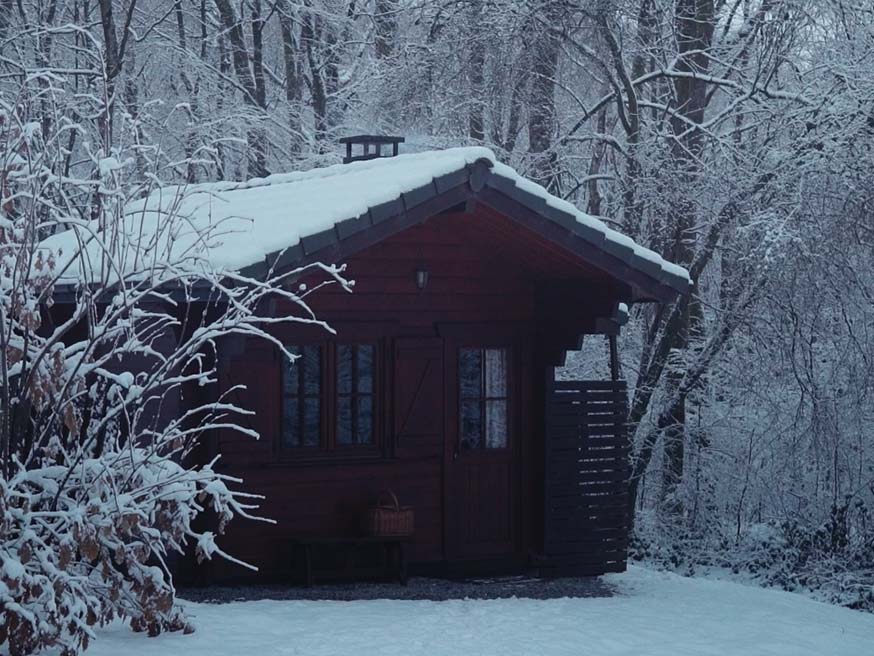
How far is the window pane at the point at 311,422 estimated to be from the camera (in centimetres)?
1107

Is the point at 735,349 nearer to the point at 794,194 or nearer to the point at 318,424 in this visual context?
the point at 794,194

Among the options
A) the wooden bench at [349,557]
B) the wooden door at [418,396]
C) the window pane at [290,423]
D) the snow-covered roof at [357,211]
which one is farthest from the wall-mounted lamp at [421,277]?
the wooden bench at [349,557]

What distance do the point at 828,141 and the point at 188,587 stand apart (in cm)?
750

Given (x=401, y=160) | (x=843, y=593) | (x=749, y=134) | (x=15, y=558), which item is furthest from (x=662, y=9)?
(x=15, y=558)

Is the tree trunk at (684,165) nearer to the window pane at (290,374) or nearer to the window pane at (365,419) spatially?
the window pane at (365,419)

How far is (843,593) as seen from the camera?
12.6 meters

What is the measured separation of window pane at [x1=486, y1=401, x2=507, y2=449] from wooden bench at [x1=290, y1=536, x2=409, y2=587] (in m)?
1.38

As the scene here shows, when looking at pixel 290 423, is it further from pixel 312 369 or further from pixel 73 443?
pixel 73 443

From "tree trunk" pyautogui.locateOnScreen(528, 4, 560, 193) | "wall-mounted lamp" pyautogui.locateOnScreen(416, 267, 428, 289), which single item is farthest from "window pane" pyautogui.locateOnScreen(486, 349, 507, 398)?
"tree trunk" pyautogui.locateOnScreen(528, 4, 560, 193)

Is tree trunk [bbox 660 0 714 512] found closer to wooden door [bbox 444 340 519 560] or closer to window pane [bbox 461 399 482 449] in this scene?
wooden door [bbox 444 340 519 560]

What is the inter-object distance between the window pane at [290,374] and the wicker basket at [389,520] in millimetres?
1141

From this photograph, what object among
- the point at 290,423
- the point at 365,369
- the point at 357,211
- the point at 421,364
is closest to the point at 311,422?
the point at 290,423

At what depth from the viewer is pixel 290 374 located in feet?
36.1

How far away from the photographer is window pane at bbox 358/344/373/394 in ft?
37.1
